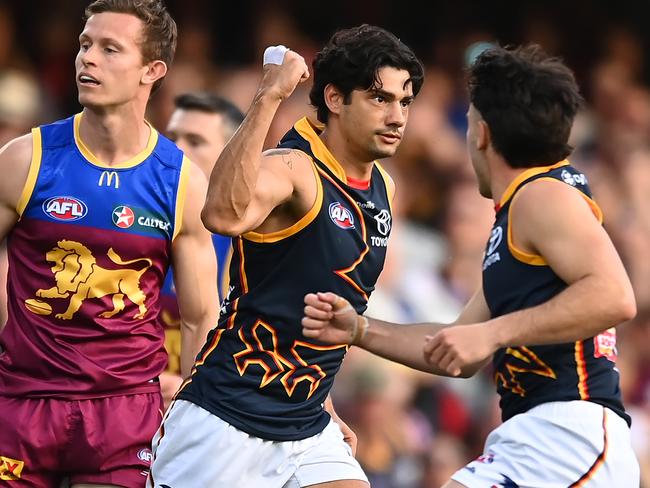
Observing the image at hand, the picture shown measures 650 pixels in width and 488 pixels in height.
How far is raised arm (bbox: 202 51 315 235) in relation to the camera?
489 centimetres

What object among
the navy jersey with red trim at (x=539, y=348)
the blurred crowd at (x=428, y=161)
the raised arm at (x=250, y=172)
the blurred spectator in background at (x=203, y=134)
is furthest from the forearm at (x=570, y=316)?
the blurred crowd at (x=428, y=161)

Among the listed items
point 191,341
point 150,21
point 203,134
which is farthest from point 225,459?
point 203,134

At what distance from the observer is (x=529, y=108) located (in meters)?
5.20

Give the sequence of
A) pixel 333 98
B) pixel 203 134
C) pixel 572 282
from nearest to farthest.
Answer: pixel 572 282
pixel 333 98
pixel 203 134

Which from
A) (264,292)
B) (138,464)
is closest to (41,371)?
(138,464)

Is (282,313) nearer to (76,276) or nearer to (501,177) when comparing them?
(76,276)

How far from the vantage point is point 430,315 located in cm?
1073

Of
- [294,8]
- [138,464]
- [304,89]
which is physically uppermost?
[294,8]

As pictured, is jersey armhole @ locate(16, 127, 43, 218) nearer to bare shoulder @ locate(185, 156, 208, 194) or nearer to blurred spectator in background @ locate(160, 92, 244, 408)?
bare shoulder @ locate(185, 156, 208, 194)

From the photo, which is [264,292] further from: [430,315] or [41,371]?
[430,315]

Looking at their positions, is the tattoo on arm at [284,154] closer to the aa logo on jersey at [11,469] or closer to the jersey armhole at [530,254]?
the jersey armhole at [530,254]

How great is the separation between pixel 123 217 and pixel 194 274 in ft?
1.46

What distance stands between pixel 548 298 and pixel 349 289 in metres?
0.83

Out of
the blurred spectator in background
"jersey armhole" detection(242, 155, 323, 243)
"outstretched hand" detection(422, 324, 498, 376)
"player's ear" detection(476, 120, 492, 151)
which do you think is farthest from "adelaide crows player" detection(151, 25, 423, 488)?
the blurred spectator in background
